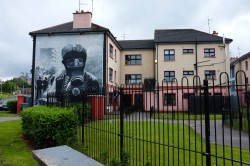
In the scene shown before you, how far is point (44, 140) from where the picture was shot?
31.2ft

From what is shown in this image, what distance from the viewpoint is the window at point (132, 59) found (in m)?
36.6

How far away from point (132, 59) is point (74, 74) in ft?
36.9

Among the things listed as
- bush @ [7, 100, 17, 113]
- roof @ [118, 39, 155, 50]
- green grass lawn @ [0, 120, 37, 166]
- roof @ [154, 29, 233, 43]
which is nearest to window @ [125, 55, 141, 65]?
roof @ [118, 39, 155, 50]

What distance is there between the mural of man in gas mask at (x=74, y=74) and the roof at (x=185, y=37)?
→ 36.4 ft

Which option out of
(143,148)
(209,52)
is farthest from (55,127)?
(209,52)

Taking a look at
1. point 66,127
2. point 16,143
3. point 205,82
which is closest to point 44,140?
point 66,127

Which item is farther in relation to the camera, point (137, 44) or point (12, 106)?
point (137, 44)

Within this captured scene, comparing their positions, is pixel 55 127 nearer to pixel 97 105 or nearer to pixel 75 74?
pixel 97 105

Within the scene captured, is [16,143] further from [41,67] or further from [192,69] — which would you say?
[192,69]

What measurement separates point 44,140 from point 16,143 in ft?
5.79

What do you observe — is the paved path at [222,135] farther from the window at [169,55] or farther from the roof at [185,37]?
the roof at [185,37]

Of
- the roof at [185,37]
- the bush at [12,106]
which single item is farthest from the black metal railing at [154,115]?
the roof at [185,37]

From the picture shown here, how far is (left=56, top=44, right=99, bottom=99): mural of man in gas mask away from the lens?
2755cm

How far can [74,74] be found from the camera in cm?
2770
